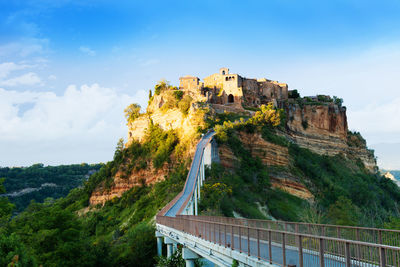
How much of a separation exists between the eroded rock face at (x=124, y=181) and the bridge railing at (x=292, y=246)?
37126 millimetres

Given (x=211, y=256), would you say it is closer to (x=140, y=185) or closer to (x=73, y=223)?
(x=73, y=223)

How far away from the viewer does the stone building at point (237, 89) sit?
2741 inches

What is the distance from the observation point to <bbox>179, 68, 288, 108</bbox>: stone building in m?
69.6

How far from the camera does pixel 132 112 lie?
74.6 meters

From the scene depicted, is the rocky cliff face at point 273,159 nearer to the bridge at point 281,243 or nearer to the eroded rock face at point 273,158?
the eroded rock face at point 273,158

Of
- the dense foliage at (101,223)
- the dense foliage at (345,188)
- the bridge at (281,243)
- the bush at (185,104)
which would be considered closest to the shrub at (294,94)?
the dense foliage at (345,188)

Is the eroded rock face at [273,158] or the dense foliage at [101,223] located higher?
the eroded rock face at [273,158]

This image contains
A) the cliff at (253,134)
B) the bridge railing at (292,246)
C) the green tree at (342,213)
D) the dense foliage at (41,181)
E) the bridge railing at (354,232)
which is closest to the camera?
the bridge railing at (292,246)

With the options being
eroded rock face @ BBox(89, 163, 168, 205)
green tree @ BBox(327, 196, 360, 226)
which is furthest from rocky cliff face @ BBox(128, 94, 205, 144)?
green tree @ BBox(327, 196, 360, 226)

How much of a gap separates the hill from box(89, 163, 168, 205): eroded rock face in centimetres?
20

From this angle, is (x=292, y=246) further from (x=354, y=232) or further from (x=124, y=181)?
(x=124, y=181)

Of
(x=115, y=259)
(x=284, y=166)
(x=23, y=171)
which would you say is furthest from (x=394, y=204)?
(x=23, y=171)

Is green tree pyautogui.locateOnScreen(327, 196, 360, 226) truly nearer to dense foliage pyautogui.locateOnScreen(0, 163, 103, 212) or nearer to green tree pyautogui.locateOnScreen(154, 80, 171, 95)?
green tree pyautogui.locateOnScreen(154, 80, 171, 95)

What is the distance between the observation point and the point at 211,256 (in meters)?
17.0
